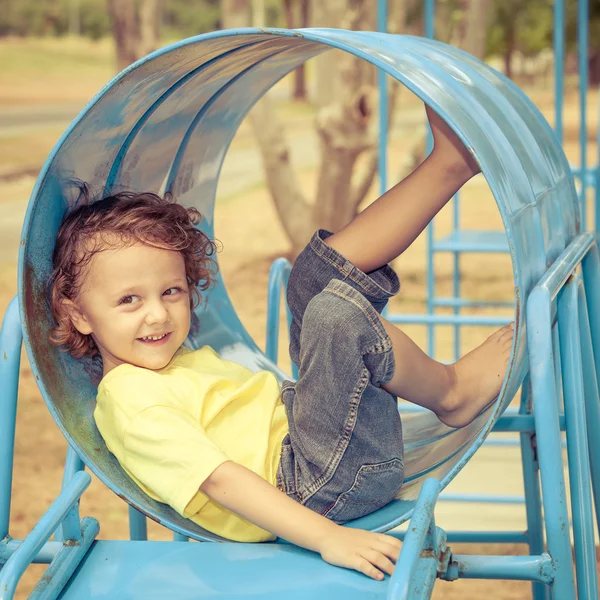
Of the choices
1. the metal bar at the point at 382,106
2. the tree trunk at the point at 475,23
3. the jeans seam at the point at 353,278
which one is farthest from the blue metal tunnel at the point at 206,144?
the tree trunk at the point at 475,23

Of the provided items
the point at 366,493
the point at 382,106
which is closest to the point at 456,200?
the point at 382,106

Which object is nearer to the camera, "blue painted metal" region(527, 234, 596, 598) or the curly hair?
"blue painted metal" region(527, 234, 596, 598)

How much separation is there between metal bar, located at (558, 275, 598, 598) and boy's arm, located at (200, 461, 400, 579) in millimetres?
366

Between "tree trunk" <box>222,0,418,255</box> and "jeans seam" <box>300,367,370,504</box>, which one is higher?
"tree trunk" <box>222,0,418,255</box>

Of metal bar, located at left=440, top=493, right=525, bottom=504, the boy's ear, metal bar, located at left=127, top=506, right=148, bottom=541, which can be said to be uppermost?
the boy's ear

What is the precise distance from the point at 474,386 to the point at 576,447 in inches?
15.1

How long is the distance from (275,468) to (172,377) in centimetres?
29

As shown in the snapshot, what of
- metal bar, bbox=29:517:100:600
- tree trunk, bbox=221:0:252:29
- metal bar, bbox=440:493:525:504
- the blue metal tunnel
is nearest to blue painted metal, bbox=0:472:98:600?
metal bar, bbox=29:517:100:600

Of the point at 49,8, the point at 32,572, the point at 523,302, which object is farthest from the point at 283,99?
the point at 523,302

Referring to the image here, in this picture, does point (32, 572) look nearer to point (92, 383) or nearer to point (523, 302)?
point (92, 383)

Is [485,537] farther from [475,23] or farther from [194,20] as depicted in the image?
[194,20]

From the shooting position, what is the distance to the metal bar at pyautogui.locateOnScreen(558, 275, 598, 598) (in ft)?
6.16

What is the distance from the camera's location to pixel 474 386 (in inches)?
90.6

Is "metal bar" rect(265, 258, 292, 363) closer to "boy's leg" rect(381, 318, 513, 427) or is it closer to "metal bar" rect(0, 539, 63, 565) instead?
"boy's leg" rect(381, 318, 513, 427)
